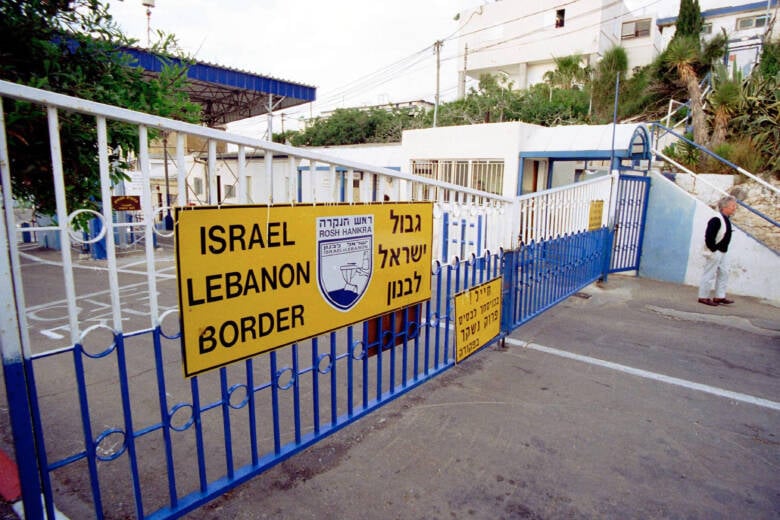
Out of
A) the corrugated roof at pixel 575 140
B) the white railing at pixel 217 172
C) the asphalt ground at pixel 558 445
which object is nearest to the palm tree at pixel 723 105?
the corrugated roof at pixel 575 140

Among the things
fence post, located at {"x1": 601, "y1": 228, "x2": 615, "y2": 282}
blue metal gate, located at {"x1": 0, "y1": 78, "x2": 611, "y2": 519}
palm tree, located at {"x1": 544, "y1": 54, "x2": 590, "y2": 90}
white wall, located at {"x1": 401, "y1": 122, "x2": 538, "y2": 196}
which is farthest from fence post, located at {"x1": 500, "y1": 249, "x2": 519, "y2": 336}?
palm tree, located at {"x1": 544, "y1": 54, "x2": 590, "y2": 90}

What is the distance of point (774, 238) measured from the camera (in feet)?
28.0

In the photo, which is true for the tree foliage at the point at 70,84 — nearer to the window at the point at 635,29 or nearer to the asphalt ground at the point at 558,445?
the asphalt ground at the point at 558,445

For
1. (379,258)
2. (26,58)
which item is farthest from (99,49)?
(379,258)

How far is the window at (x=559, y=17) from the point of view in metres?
29.7

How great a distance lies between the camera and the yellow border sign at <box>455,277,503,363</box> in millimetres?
3990

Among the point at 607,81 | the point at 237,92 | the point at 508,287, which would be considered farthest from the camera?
the point at 607,81

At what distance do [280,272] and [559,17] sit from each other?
3380 centimetres

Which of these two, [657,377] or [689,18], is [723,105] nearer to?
[657,377]

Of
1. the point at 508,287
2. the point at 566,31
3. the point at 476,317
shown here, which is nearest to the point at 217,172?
the point at 476,317

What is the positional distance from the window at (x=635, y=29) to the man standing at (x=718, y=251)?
3028 cm

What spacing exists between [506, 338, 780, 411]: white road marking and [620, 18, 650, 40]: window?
34035 millimetres

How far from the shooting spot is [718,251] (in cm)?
688

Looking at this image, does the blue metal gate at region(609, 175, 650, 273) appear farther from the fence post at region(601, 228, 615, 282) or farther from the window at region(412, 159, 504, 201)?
the window at region(412, 159, 504, 201)
